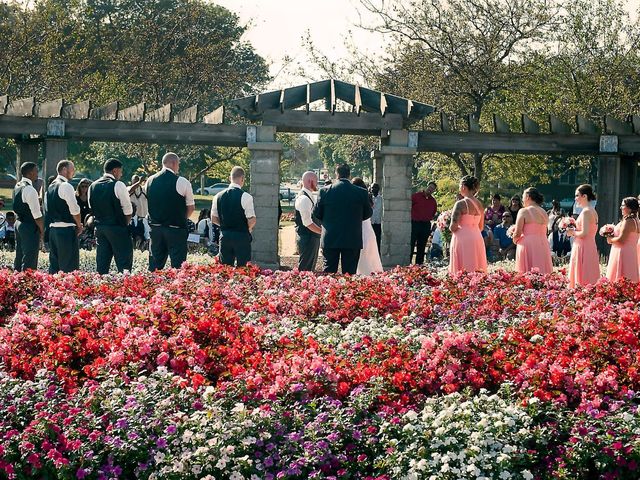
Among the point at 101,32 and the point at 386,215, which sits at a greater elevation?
the point at 101,32

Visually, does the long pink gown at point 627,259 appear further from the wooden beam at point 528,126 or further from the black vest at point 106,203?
the black vest at point 106,203

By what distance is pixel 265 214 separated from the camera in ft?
62.2

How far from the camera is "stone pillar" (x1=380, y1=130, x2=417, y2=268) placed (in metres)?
19.2

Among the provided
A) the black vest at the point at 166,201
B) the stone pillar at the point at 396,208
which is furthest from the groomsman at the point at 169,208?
the stone pillar at the point at 396,208

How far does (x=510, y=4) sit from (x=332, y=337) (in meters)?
23.3

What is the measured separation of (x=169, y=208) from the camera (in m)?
14.0

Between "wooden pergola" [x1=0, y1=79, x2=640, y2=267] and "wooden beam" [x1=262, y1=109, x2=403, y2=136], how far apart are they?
2 centimetres

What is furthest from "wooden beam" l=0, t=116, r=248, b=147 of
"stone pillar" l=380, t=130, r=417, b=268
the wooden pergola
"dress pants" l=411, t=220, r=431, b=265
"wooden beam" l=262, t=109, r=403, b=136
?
"dress pants" l=411, t=220, r=431, b=265

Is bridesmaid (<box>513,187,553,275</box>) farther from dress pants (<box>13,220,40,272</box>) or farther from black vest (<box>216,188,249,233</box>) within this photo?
dress pants (<box>13,220,40,272</box>)

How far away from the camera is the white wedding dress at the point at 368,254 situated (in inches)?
618

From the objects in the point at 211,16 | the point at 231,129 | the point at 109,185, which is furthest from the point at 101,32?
the point at 109,185

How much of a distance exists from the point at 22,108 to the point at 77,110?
3.08ft

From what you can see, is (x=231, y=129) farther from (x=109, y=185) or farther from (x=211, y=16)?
(x=211, y=16)

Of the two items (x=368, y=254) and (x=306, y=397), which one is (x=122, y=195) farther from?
(x=306, y=397)
